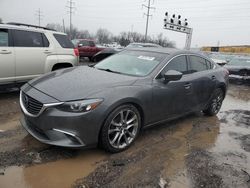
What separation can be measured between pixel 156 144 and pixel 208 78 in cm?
215

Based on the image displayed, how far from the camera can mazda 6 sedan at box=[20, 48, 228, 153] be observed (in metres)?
3.39

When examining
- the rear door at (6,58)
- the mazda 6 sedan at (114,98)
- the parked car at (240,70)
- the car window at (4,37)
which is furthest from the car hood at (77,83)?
the parked car at (240,70)

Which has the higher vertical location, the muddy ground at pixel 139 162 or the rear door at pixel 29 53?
the rear door at pixel 29 53

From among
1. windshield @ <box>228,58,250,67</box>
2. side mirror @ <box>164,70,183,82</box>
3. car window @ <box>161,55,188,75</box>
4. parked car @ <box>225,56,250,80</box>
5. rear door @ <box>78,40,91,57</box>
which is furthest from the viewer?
rear door @ <box>78,40,91,57</box>

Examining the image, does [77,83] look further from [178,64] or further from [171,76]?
[178,64]

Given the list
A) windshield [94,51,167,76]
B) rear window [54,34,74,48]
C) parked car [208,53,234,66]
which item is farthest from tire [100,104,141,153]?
parked car [208,53,234,66]

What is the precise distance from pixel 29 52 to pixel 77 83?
3315 millimetres

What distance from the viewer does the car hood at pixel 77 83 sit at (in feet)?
11.5

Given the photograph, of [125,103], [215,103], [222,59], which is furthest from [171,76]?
[222,59]

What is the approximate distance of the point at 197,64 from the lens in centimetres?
551

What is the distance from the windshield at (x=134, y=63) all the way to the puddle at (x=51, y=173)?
5.44ft

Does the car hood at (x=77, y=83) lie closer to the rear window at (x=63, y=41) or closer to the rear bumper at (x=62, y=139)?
the rear bumper at (x=62, y=139)

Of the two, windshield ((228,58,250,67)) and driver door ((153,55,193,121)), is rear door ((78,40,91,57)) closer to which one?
windshield ((228,58,250,67))

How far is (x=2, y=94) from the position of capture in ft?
22.6
